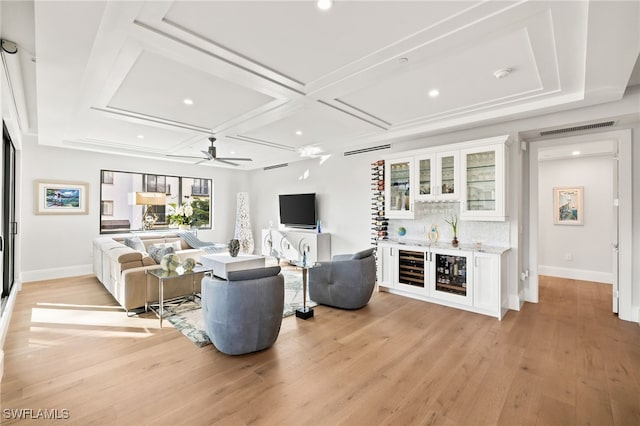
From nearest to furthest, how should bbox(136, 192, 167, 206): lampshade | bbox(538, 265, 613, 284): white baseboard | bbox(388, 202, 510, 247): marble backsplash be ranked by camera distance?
bbox(388, 202, 510, 247): marble backsplash
bbox(538, 265, 613, 284): white baseboard
bbox(136, 192, 167, 206): lampshade

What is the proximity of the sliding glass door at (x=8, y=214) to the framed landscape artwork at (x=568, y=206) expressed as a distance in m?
8.94

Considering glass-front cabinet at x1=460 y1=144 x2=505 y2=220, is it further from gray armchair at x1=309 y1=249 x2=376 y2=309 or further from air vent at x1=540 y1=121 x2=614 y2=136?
gray armchair at x1=309 y1=249 x2=376 y2=309

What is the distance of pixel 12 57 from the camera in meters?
2.67

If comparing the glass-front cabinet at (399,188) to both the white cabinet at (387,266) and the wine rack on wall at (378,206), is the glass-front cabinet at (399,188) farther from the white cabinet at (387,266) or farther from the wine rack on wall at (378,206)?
the white cabinet at (387,266)

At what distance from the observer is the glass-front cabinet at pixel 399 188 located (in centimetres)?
471

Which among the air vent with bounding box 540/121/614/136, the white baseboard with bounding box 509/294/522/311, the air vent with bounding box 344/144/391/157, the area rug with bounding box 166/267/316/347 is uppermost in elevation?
the air vent with bounding box 344/144/391/157

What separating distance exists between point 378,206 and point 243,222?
441 centimetres

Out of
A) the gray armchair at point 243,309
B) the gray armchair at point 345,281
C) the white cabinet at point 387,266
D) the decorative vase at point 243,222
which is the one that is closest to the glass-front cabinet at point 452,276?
the white cabinet at point 387,266

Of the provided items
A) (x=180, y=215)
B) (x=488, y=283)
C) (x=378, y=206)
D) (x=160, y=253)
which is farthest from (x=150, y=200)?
(x=488, y=283)

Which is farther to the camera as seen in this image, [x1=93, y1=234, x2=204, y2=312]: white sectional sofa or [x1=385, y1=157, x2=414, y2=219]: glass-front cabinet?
[x1=385, y1=157, x2=414, y2=219]: glass-front cabinet

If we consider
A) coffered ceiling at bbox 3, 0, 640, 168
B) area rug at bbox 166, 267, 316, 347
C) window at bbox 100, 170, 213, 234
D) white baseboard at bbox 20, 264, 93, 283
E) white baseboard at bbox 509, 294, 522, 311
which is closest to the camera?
coffered ceiling at bbox 3, 0, 640, 168

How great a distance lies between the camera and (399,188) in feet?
16.1

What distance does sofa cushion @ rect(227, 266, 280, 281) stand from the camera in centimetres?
271

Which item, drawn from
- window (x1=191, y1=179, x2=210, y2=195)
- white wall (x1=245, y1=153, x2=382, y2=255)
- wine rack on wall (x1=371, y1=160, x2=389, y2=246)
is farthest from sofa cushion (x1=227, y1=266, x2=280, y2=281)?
window (x1=191, y1=179, x2=210, y2=195)
